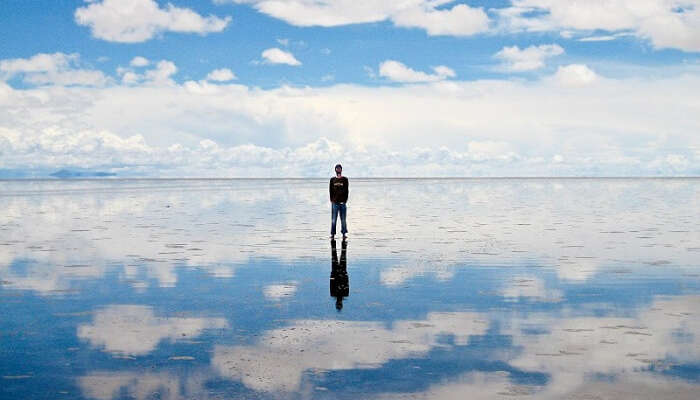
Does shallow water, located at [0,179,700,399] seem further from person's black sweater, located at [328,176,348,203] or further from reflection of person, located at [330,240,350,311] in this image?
person's black sweater, located at [328,176,348,203]

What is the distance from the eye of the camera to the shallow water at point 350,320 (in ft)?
26.4

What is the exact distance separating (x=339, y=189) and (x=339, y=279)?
28.8 feet

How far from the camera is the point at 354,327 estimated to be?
1095cm

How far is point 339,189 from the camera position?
81.0 feet

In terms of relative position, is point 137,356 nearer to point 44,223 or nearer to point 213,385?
point 213,385

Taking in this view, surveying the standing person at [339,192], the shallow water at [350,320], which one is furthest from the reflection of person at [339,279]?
the standing person at [339,192]

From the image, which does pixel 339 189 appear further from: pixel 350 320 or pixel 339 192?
pixel 350 320

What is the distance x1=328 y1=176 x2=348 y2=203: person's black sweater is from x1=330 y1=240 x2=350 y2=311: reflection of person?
331 cm

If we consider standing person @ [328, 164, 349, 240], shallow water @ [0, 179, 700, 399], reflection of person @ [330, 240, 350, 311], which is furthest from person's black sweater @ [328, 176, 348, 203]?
reflection of person @ [330, 240, 350, 311]

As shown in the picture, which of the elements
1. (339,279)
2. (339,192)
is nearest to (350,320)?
(339,279)

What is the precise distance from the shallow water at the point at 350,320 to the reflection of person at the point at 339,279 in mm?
40

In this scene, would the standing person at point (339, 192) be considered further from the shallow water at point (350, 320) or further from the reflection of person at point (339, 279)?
the reflection of person at point (339, 279)

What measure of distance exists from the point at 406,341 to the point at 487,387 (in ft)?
7.41

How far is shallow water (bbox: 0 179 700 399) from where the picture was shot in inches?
317
